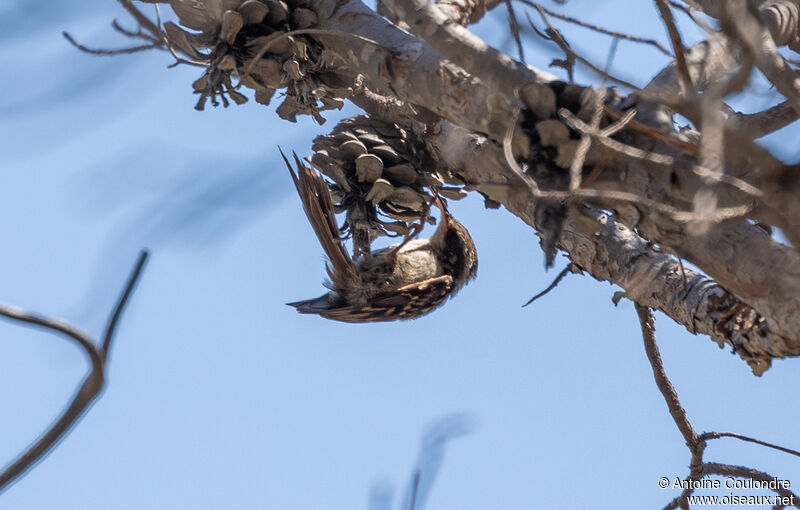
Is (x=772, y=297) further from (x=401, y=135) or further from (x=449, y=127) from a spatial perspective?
(x=401, y=135)

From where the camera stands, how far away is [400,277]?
3.25 metres

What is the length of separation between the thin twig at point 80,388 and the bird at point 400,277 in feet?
6.24

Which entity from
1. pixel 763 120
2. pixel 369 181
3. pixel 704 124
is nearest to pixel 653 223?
pixel 704 124

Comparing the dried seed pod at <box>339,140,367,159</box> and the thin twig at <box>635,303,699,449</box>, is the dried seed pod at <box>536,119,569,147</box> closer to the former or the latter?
the dried seed pod at <box>339,140,367,159</box>

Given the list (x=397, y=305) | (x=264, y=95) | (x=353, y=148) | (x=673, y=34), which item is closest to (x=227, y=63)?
(x=264, y=95)

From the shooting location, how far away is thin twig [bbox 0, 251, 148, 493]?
885 mm

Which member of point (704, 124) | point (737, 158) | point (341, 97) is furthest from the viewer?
point (341, 97)

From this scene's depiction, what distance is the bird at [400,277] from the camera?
313 cm

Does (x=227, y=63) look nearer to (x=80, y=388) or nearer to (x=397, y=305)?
(x=80, y=388)

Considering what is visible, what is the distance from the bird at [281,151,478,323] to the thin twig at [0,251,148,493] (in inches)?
74.9

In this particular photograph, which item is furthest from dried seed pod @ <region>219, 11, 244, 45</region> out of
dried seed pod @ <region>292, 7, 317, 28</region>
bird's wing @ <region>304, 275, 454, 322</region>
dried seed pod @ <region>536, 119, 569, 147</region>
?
bird's wing @ <region>304, 275, 454, 322</region>

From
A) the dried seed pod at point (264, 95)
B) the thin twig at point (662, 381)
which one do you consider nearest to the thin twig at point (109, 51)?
the dried seed pod at point (264, 95)

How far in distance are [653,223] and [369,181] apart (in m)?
1.07

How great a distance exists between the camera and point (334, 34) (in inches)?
69.0
